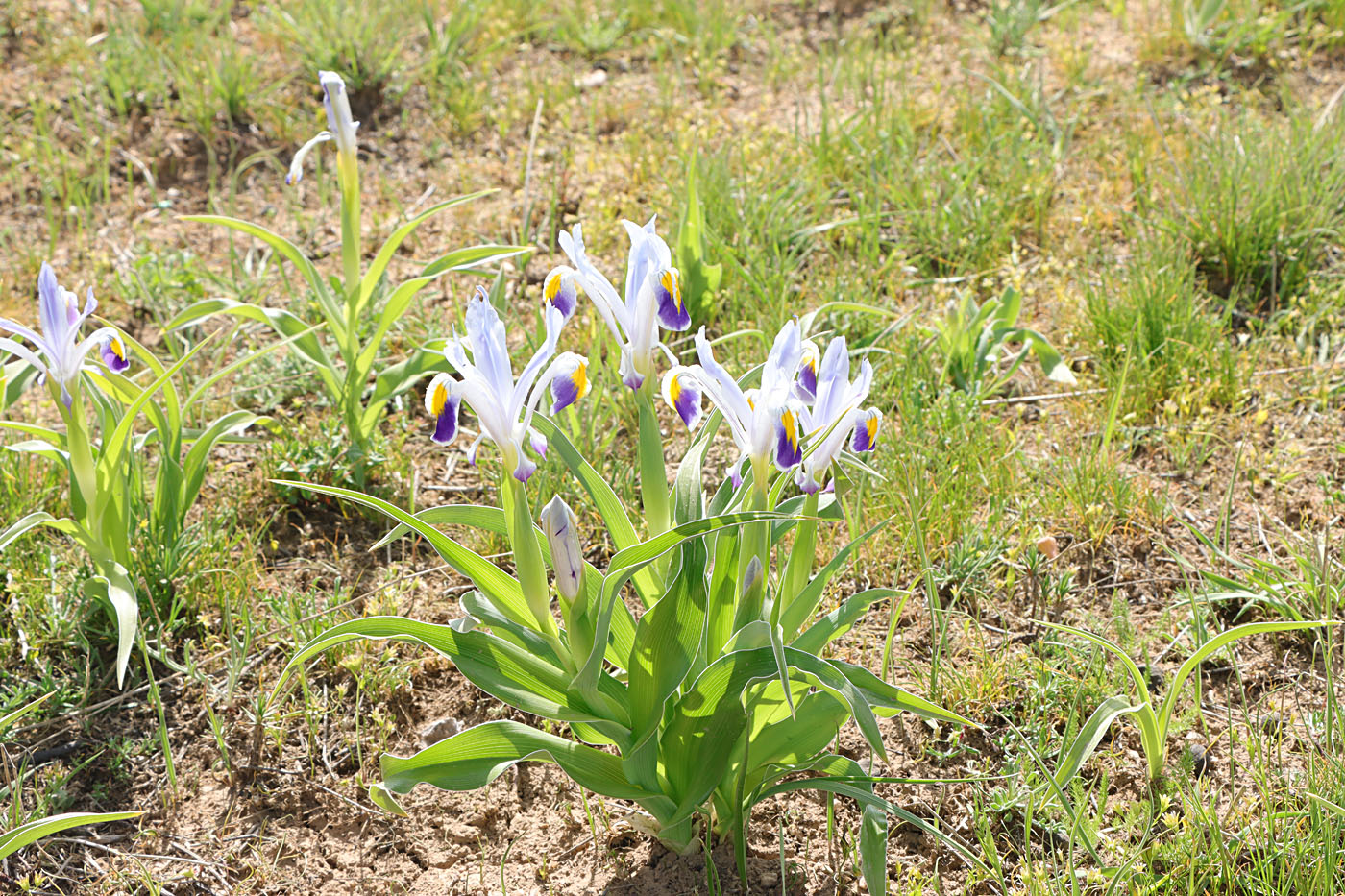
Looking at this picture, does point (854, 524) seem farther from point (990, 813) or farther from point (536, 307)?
point (536, 307)

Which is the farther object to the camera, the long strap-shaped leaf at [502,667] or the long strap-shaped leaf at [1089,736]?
the long strap-shaped leaf at [1089,736]

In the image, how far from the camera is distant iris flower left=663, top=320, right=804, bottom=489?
143 centimetres

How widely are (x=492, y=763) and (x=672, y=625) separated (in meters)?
0.37

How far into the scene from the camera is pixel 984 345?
9.50ft

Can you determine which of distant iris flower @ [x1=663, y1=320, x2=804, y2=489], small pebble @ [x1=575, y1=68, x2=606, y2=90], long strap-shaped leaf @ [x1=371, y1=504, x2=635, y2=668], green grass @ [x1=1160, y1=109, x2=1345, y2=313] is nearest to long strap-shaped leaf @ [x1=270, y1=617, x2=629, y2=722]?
long strap-shaped leaf @ [x1=371, y1=504, x2=635, y2=668]

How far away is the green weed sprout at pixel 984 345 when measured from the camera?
9.41 feet

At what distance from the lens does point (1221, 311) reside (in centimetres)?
309

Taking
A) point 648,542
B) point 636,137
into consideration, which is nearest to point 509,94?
point 636,137

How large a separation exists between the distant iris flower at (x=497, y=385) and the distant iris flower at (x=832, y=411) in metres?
0.34

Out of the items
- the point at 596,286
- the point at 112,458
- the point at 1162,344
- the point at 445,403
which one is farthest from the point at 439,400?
the point at 1162,344

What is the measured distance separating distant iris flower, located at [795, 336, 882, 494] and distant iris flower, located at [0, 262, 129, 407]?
1.30m

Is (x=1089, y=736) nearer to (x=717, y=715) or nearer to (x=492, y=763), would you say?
(x=717, y=715)

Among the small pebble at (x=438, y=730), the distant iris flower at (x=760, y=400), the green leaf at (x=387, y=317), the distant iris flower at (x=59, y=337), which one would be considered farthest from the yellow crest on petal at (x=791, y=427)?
the green leaf at (x=387, y=317)

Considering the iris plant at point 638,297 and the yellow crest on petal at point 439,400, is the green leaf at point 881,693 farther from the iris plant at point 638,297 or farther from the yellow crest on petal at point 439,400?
the yellow crest on petal at point 439,400
